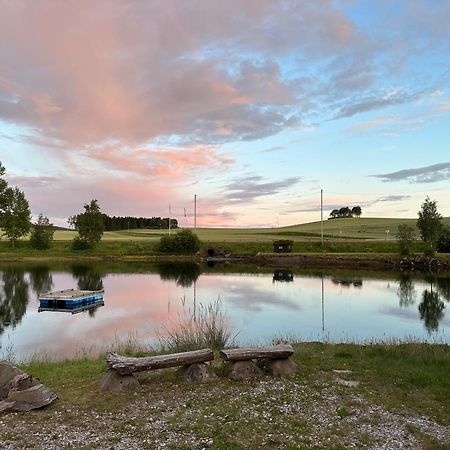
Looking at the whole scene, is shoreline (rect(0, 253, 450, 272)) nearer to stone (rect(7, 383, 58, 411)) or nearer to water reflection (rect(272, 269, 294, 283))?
water reflection (rect(272, 269, 294, 283))

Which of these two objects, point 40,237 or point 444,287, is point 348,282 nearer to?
point 444,287

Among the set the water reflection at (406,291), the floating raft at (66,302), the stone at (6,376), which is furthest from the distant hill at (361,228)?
the stone at (6,376)

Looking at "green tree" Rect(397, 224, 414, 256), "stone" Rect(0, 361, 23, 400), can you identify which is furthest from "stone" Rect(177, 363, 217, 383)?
"green tree" Rect(397, 224, 414, 256)

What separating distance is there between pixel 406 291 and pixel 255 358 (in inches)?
1199

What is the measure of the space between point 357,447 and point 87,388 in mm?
5069

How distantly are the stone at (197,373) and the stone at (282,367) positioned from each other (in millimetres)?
1244

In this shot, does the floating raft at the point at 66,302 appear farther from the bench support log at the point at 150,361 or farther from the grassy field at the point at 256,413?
the bench support log at the point at 150,361

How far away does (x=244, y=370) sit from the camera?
9203 mm

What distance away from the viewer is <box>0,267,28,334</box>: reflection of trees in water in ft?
75.2

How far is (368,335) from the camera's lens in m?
19.2

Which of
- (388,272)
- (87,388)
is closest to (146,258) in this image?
(388,272)

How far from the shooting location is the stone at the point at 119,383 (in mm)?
8328

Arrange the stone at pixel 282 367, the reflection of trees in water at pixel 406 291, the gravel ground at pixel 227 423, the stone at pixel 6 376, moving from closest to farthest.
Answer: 1. the gravel ground at pixel 227 423
2. the stone at pixel 6 376
3. the stone at pixel 282 367
4. the reflection of trees in water at pixel 406 291

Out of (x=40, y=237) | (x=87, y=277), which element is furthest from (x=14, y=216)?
(x=87, y=277)
